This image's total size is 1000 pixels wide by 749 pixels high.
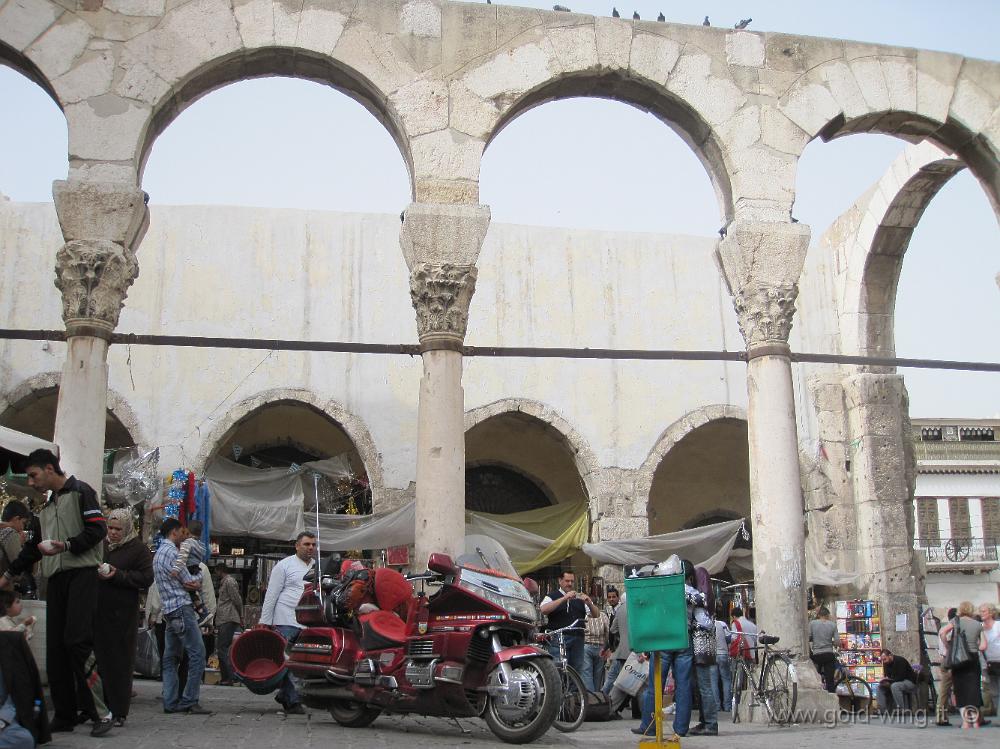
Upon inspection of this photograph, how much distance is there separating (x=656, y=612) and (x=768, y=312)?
4.43 meters

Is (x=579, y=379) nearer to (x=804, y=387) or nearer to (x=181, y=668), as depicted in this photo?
(x=804, y=387)

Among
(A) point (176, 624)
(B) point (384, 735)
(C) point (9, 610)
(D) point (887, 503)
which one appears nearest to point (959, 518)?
(D) point (887, 503)

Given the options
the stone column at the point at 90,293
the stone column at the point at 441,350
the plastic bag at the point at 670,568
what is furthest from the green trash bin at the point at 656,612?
the stone column at the point at 90,293

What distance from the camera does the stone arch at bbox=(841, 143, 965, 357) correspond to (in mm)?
12555

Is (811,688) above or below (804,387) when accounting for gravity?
below

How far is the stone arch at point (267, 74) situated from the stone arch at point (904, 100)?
3.74 metres

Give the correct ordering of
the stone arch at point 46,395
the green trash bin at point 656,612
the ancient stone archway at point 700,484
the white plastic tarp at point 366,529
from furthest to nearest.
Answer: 1. the ancient stone archway at point 700,484
2. the stone arch at point 46,395
3. the white plastic tarp at point 366,529
4. the green trash bin at point 656,612

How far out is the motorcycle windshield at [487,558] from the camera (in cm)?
722

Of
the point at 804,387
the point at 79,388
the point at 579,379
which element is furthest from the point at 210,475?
the point at 804,387

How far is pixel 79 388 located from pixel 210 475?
6.85 meters

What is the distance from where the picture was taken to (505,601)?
6.66m

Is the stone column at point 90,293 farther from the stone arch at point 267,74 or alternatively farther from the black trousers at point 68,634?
the black trousers at point 68,634

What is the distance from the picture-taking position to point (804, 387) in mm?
17375

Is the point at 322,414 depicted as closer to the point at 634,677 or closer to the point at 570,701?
the point at 634,677
